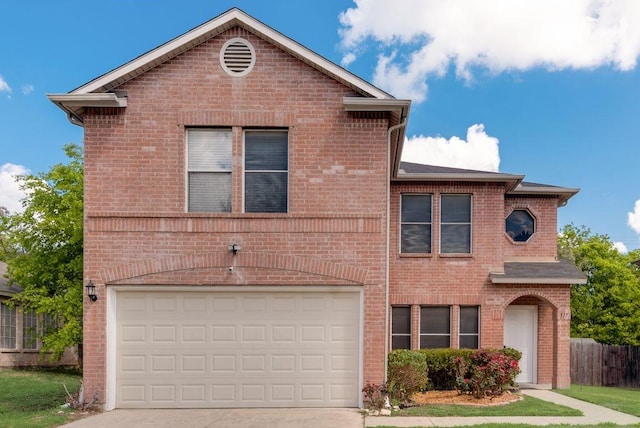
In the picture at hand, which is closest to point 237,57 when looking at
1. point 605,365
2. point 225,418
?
point 225,418

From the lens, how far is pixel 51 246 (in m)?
19.6

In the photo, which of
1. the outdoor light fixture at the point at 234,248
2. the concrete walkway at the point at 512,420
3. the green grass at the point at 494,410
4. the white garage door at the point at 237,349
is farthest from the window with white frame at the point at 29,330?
the concrete walkway at the point at 512,420

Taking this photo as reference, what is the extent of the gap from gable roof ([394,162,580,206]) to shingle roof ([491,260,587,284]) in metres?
2.14

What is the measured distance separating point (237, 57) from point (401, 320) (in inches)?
331

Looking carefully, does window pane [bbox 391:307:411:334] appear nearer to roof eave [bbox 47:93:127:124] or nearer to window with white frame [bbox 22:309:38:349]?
roof eave [bbox 47:93:127:124]

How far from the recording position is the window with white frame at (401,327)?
1491cm

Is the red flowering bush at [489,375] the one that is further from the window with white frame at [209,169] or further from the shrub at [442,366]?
the window with white frame at [209,169]

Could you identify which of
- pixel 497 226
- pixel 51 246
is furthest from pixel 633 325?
pixel 51 246

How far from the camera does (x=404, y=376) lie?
1113 centimetres

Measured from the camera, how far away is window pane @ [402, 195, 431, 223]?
49.6ft

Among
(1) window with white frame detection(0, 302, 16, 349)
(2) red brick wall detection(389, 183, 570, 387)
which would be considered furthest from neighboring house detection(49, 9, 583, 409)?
(1) window with white frame detection(0, 302, 16, 349)

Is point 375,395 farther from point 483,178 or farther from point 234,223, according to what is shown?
point 483,178

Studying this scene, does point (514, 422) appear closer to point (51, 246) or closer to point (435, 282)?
point (435, 282)

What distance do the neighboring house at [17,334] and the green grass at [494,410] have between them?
14.9 m
